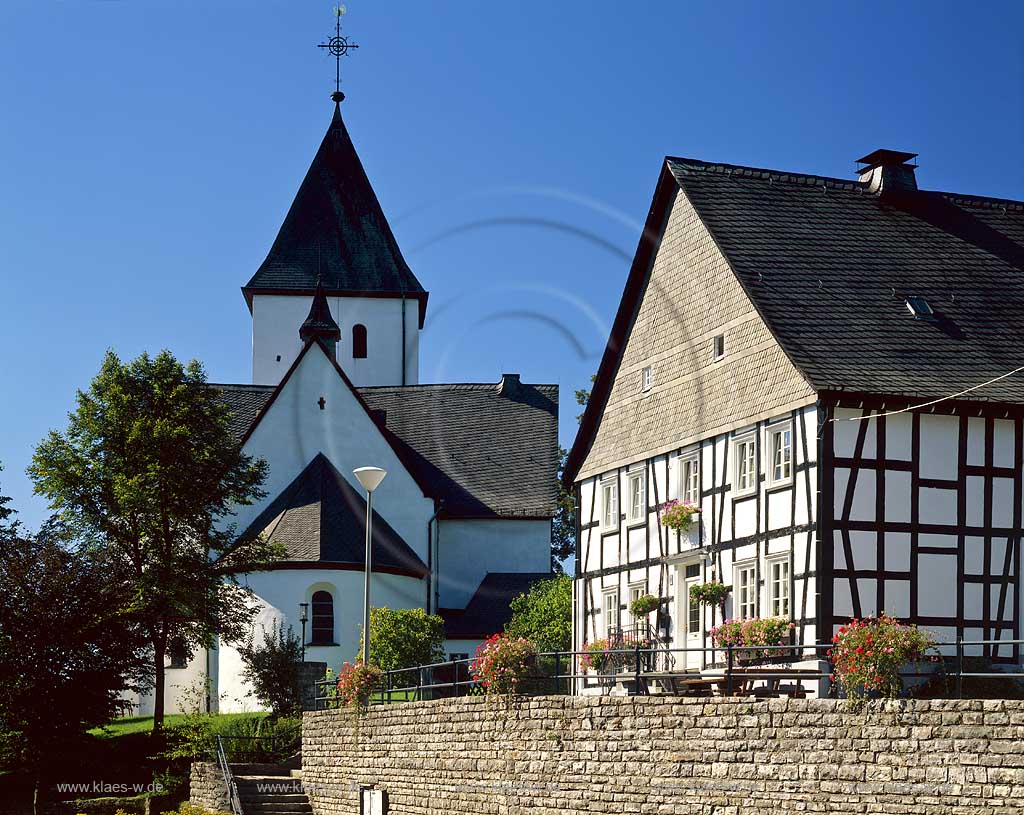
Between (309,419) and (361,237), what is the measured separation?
17.6 m

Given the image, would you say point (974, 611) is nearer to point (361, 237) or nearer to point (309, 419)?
point (309, 419)

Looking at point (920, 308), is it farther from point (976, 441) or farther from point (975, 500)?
point (975, 500)

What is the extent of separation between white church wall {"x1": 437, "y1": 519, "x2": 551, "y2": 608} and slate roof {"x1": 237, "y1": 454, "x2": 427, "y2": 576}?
129 inches

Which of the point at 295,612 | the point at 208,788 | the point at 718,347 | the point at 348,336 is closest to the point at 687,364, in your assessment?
the point at 718,347

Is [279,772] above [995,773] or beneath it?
beneath

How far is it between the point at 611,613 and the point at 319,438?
74.4 ft

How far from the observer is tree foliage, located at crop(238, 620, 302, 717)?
41.3 m

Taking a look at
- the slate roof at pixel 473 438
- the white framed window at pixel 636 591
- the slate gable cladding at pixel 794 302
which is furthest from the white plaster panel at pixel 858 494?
the slate roof at pixel 473 438

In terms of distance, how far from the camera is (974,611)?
26.3 meters

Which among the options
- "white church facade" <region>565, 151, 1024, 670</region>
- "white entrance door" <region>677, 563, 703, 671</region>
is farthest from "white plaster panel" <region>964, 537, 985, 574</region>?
"white entrance door" <region>677, 563, 703, 671</region>

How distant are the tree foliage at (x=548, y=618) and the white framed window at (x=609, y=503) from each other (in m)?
11.8

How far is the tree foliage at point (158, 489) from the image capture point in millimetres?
43562

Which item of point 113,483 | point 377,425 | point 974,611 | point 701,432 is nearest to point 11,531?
point 113,483

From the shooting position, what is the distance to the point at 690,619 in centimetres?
3005
